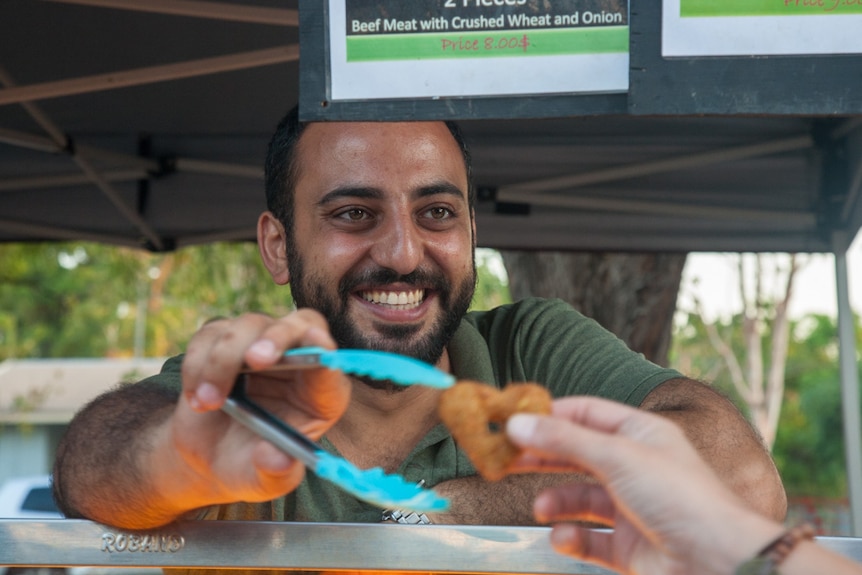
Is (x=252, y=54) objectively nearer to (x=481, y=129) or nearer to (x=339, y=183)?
(x=339, y=183)

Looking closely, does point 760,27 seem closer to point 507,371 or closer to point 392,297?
point 392,297

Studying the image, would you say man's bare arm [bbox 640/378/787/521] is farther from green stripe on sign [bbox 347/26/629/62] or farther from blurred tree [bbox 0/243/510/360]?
blurred tree [bbox 0/243/510/360]

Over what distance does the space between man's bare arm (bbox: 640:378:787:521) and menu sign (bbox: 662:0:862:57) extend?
0.82 metres

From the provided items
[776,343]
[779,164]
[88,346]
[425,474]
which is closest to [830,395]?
[776,343]

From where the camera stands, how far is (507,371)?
2635mm

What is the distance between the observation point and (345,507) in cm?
228

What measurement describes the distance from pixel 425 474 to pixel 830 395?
84.2 feet

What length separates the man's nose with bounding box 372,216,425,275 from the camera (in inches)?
91.4

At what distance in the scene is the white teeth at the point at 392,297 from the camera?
236 cm

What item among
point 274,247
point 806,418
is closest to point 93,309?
point 806,418

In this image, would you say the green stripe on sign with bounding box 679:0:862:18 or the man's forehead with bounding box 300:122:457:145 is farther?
the man's forehead with bounding box 300:122:457:145

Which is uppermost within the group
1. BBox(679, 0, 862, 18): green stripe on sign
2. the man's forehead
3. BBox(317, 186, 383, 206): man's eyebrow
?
BBox(679, 0, 862, 18): green stripe on sign

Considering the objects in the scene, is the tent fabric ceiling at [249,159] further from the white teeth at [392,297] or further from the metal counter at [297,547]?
the metal counter at [297,547]

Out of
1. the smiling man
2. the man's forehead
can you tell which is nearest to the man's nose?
the smiling man
